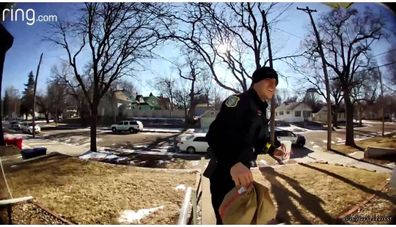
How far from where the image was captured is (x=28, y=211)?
7.00ft

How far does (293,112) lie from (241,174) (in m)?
0.69

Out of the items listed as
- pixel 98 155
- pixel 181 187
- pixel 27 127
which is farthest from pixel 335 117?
pixel 27 127

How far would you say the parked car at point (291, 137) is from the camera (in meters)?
2.21

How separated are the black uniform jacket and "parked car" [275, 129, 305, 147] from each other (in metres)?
0.24

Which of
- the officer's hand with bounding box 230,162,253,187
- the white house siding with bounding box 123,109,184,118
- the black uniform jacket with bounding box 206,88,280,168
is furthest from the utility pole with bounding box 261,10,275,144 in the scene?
the white house siding with bounding box 123,109,184,118

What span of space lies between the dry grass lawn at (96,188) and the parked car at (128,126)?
0.24 meters

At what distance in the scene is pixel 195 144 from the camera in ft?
7.11

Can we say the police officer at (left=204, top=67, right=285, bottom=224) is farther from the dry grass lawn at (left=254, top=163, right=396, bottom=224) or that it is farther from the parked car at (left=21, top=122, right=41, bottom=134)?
the parked car at (left=21, top=122, right=41, bottom=134)

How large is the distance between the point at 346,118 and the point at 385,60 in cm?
50

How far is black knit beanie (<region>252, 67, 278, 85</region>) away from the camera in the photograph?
2.09 metres

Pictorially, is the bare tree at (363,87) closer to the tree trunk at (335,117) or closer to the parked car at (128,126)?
the tree trunk at (335,117)

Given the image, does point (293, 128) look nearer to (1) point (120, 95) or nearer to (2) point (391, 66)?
(2) point (391, 66)

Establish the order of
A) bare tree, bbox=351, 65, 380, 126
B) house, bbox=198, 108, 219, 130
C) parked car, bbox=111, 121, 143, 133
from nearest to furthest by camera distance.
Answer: house, bbox=198, 108, 219, 130
parked car, bbox=111, 121, 143, 133
bare tree, bbox=351, 65, 380, 126

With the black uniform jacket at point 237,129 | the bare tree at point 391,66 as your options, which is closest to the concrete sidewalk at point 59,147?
the black uniform jacket at point 237,129
